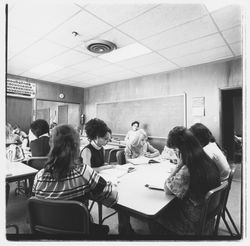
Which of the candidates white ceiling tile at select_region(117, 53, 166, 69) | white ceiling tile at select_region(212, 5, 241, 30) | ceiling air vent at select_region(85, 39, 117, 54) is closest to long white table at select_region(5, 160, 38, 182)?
ceiling air vent at select_region(85, 39, 117, 54)

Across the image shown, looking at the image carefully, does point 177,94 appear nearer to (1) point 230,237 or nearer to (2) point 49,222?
(1) point 230,237

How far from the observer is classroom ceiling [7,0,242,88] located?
1.91m

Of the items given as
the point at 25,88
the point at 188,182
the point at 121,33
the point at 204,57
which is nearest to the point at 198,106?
the point at 204,57

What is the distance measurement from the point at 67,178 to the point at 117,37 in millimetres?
2199

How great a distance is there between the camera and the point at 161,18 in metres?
2.06

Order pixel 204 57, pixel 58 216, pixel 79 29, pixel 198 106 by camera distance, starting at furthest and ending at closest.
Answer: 1. pixel 198 106
2. pixel 204 57
3. pixel 79 29
4. pixel 58 216

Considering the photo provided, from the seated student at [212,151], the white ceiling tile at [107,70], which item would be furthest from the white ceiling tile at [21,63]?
the seated student at [212,151]

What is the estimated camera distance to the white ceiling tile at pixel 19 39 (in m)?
2.44

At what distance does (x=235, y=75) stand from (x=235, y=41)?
2.87ft

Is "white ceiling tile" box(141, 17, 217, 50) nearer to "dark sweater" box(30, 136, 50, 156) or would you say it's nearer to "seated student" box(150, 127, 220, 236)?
"seated student" box(150, 127, 220, 236)

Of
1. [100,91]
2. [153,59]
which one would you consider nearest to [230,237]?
[153,59]

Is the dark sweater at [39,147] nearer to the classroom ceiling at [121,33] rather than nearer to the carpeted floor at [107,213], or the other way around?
the carpeted floor at [107,213]

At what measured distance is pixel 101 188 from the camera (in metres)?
1.13

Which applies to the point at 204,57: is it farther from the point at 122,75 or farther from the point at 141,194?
the point at 141,194
